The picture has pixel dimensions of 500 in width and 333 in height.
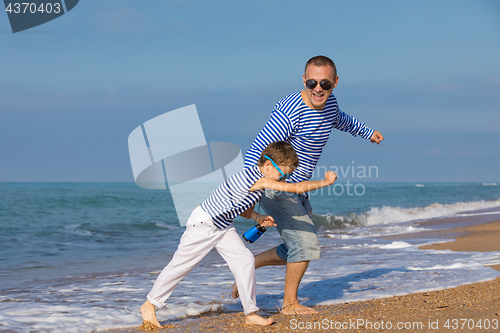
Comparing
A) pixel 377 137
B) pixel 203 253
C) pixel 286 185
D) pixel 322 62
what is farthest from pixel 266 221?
pixel 377 137

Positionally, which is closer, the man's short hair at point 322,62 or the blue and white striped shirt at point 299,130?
the blue and white striped shirt at point 299,130

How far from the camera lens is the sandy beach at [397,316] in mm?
2826

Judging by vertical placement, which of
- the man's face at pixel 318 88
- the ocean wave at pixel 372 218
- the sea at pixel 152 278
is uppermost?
the man's face at pixel 318 88

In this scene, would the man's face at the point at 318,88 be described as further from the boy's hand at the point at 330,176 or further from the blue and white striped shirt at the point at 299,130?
the boy's hand at the point at 330,176

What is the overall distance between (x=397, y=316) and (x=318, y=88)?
178cm

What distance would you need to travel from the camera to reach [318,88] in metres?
3.31

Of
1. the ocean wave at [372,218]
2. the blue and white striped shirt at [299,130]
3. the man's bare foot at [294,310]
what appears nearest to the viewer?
the blue and white striped shirt at [299,130]

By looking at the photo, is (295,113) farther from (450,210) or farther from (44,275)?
(450,210)

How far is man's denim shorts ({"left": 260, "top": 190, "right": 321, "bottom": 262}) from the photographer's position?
11.3ft

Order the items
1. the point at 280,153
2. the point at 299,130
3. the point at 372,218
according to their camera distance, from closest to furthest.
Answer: the point at 280,153, the point at 299,130, the point at 372,218

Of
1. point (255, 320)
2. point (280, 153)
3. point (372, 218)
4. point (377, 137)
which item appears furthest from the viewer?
point (372, 218)

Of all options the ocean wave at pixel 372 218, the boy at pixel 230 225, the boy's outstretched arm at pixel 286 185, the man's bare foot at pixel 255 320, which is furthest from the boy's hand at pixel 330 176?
the ocean wave at pixel 372 218

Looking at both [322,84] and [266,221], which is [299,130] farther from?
[266,221]

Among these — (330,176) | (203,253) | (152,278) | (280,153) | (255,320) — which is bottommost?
(152,278)
